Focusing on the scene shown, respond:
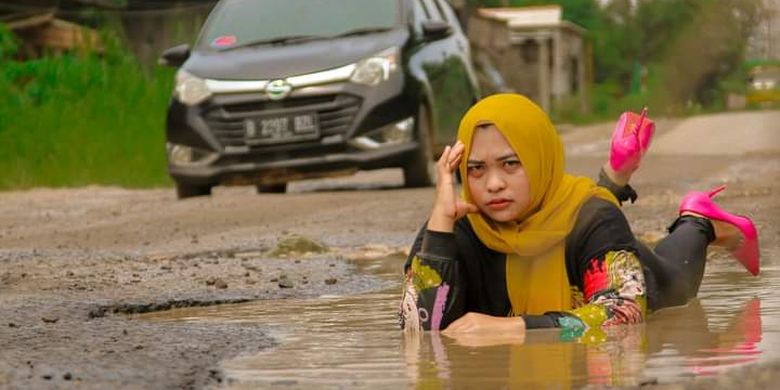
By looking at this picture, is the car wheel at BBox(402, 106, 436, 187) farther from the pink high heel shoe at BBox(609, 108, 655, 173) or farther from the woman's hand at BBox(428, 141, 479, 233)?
the woman's hand at BBox(428, 141, 479, 233)

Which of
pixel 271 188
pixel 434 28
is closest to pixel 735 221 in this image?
pixel 434 28

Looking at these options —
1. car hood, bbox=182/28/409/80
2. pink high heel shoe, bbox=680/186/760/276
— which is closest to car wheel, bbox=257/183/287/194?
car hood, bbox=182/28/409/80

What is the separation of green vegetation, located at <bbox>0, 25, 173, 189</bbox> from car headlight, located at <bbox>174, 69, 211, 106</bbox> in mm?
3269

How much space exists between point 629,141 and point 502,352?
1688 millimetres

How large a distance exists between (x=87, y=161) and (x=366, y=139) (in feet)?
15.8

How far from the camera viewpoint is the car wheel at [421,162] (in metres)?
13.5

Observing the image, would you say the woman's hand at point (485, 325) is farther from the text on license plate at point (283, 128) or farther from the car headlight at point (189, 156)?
the car headlight at point (189, 156)

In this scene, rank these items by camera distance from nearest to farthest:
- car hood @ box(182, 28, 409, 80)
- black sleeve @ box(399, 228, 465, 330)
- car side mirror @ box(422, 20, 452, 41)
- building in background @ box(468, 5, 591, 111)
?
black sleeve @ box(399, 228, 465, 330) < car hood @ box(182, 28, 409, 80) < car side mirror @ box(422, 20, 452, 41) < building in background @ box(468, 5, 591, 111)

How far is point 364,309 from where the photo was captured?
6008mm

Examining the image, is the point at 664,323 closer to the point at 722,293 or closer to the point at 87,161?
the point at 722,293

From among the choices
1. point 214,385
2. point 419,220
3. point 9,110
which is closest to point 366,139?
point 419,220

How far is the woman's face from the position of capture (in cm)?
473

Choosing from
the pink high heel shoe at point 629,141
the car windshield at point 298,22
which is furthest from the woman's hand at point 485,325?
the car windshield at point 298,22

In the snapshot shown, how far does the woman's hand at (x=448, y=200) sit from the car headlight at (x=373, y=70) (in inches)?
335
